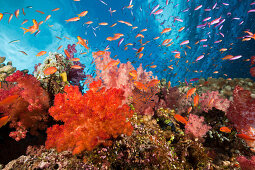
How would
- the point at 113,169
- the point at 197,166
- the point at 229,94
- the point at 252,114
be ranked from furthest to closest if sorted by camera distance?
the point at 229,94
the point at 252,114
the point at 197,166
the point at 113,169

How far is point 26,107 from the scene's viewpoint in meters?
2.90

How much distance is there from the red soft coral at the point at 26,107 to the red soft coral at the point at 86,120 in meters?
0.87

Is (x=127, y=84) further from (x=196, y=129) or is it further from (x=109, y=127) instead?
(x=196, y=129)

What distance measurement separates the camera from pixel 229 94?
313 inches

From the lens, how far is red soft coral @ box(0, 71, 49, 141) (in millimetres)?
2717

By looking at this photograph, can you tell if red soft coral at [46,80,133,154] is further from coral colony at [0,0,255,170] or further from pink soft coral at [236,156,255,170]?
pink soft coral at [236,156,255,170]

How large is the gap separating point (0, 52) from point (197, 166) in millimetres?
54353

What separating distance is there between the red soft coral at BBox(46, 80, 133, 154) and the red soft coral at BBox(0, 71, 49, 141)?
2.85 ft

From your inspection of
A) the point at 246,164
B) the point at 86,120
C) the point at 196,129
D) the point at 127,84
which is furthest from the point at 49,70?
the point at 246,164

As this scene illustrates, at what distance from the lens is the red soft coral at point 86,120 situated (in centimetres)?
211

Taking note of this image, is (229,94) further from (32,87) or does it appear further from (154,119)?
(32,87)

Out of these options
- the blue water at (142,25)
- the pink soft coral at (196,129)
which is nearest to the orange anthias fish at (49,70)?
the pink soft coral at (196,129)

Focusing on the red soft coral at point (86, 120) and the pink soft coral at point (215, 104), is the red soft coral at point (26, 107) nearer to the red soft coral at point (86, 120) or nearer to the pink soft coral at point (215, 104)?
the red soft coral at point (86, 120)

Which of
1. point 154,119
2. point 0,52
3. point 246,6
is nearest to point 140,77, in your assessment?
point 154,119
